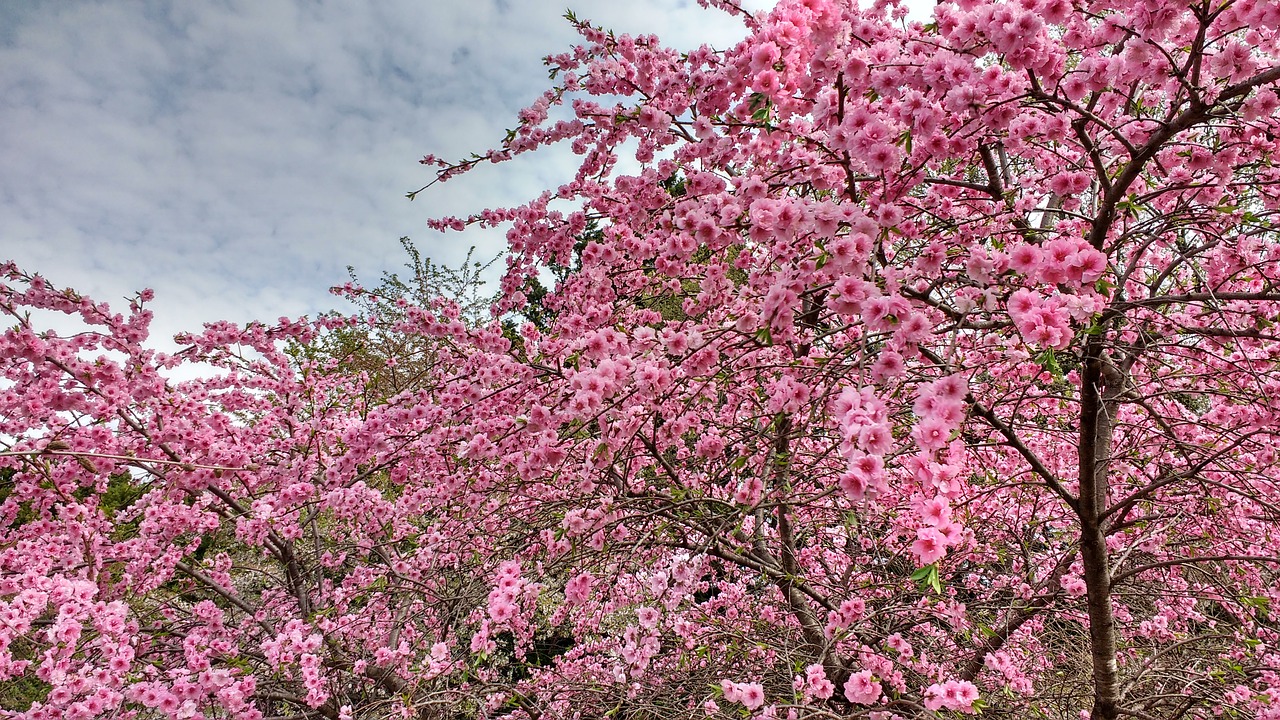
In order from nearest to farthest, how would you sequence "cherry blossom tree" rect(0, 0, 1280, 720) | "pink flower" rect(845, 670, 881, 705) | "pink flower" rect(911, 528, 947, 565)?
"pink flower" rect(911, 528, 947, 565) → "cherry blossom tree" rect(0, 0, 1280, 720) → "pink flower" rect(845, 670, 881, 705)

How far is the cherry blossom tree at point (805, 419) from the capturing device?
221cm

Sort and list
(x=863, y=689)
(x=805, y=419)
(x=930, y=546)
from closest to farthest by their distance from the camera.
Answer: (x=930, y=546), (x=863, y=689), (x=805, y=419)

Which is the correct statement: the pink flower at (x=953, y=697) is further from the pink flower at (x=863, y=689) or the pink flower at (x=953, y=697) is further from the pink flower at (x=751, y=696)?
the pink flower at (x=751, y=696)

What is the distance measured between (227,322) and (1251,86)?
22.3 feet

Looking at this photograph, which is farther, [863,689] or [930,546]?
[863,689]

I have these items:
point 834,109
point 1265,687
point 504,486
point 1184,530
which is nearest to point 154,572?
point 504,486

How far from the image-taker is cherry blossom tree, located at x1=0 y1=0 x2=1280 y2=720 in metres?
2.21

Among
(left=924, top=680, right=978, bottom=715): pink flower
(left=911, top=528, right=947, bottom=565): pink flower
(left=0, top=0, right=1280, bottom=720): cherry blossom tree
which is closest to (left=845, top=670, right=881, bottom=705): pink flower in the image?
(left=0, top=0, right=1280, bottom=720): cherry blossom tree

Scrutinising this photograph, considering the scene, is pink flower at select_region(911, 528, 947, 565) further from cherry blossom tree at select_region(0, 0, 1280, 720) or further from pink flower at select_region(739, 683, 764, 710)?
pink flower at select_region(739, 683, 764, 710)

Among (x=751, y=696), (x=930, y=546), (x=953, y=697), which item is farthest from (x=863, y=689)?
(x=930, y=546)

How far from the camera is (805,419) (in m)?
3.53

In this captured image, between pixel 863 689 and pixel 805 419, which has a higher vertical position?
pixel 805 419

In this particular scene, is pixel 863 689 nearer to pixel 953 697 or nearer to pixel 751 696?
pixel 953 697

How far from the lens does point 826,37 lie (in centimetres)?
223
